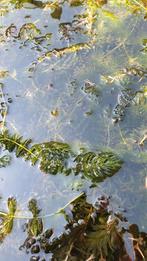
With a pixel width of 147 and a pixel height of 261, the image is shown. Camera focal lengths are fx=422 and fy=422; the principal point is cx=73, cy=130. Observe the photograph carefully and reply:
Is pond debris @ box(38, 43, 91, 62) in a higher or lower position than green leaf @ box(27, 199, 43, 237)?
higher

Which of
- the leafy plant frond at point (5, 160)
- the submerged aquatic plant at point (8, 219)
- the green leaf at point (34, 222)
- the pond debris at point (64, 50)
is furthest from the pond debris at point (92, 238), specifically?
the pond debris at point (64, 50)

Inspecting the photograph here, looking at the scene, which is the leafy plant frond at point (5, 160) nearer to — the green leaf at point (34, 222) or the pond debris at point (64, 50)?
the green leaf at point (34, 222)

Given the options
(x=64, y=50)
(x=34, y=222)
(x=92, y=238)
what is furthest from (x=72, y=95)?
(x=92, y=238)

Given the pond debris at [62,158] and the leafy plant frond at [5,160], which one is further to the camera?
the leafy plant frond at [5,160]

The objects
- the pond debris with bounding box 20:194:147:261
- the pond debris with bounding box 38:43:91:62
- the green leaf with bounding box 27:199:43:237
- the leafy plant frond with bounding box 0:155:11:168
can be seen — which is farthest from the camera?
the pond debris with bounding box 38:43:91:62

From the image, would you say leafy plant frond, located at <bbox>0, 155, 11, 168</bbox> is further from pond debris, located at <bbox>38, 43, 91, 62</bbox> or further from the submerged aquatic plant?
pond debris, located at <bbox>38, 43, 91, 62</bbox>

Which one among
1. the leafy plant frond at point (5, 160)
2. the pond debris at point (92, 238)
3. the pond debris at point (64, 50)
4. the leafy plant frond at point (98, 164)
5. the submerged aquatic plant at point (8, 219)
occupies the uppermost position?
the pond debris at point (64, 50)

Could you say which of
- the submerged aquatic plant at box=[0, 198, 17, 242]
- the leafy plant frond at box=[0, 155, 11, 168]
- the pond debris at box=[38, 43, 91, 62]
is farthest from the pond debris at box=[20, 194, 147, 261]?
the pond debris at box=[38, 43, 91, 62]
